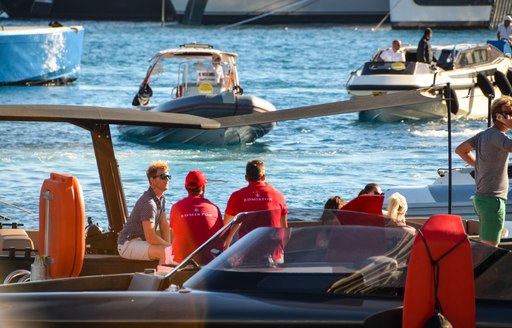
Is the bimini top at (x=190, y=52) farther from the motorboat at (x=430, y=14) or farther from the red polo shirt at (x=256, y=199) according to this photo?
the motorboat at (x=430, y=14)

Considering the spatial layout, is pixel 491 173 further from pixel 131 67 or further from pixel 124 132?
pixel 131 67

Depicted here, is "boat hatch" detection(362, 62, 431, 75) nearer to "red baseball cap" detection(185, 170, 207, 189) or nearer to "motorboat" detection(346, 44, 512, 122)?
"motorboat" detection(346, 44, 512, 122)

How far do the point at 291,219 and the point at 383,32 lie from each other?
71745 millimetres

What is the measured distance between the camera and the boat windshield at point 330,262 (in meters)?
4.70

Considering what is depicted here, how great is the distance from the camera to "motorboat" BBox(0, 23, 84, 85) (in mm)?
39625

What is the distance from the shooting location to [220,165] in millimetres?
23172

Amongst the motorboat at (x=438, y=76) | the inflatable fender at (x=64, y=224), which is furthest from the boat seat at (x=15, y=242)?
the motorboat at (x=438, y=76)

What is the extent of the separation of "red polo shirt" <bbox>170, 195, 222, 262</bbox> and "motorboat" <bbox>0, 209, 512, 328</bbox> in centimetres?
216

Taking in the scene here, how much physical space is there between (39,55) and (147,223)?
109 ft

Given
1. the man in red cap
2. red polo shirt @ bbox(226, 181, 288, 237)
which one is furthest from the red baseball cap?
red polo shirt @ bbox(226, 181, 288, 237)

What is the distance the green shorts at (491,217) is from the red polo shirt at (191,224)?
2.20 metres

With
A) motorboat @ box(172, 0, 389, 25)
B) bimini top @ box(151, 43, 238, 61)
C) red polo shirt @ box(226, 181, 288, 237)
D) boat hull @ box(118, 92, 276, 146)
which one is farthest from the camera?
motorboat @ box(172, 0, 389, 25)

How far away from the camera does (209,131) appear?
24547mm

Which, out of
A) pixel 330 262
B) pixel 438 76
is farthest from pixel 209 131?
pixel 330 262
